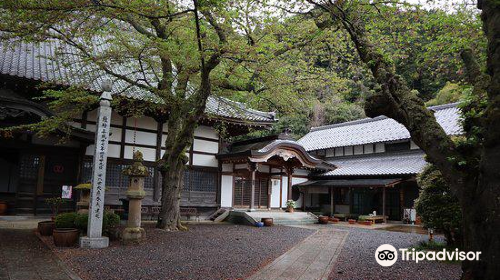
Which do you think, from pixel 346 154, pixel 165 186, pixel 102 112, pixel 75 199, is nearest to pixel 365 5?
pixel 102 112

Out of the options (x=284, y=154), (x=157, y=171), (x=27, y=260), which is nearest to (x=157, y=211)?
(x=157, y=171)

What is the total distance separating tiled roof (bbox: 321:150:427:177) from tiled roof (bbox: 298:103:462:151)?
1.12 meters

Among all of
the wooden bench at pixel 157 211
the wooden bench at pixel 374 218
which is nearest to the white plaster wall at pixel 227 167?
the wooden bench at pixel 157 211

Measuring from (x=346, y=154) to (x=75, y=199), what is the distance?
19.1m

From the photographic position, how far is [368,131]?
2645 centimetres

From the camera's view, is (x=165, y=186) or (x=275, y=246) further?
(x=165, y=186)

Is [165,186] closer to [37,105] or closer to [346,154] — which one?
[37,105]

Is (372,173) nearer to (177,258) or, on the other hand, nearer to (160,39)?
(160,39)

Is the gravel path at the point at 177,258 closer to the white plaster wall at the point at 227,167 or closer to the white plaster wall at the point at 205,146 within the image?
the white plaster wall at the point at 205,146

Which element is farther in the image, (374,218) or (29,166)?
(374,218)

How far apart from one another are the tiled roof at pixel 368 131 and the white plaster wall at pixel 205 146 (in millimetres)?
11826

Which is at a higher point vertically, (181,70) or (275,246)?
(181,70)

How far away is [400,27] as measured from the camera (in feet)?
25.5

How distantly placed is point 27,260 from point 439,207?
9.76 meters
